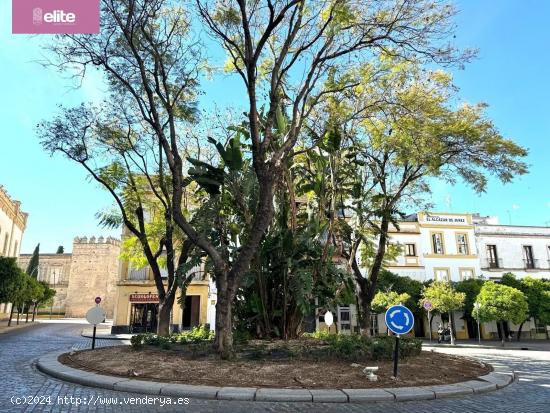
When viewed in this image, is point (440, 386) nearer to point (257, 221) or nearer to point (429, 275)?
point (257, 221)

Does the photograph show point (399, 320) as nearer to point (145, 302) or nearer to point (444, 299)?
point (444, 299)

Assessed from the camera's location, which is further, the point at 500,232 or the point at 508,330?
the point at 500,232

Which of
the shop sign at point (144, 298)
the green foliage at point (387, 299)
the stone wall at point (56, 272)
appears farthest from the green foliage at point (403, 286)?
the stone wall at point (56, 272)

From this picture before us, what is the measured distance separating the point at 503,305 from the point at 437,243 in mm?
9801

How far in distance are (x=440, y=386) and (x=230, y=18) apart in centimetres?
1047

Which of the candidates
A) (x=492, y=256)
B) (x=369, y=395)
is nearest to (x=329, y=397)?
(x=369, y=395)

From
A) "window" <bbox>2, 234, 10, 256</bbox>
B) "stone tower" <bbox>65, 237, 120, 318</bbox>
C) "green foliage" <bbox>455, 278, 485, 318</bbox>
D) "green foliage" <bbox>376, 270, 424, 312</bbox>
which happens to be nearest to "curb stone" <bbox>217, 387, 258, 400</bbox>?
"green foliage" <bbox>376, 270, 424, 312</bbox>

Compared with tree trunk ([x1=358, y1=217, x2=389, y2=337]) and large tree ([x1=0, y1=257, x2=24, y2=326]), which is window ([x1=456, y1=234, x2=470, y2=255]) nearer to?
tree trunk ([x1=358, y1=217, x2=389, y2=337])

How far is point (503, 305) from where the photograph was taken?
29469 millimetres

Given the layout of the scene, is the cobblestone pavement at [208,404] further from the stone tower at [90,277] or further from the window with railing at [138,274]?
the stone tower at [90,277]

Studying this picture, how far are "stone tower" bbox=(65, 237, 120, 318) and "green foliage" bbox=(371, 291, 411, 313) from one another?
45.6 meters

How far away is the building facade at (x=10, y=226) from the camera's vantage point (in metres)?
41.6

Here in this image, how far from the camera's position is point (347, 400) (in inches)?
290

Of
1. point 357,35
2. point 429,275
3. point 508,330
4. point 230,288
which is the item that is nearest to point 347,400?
point 230,288
